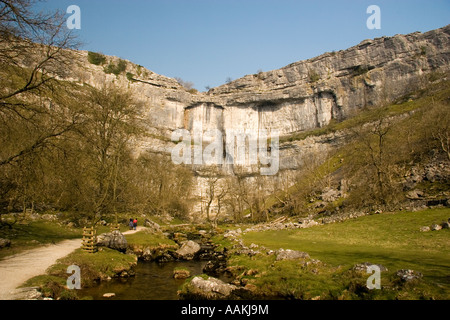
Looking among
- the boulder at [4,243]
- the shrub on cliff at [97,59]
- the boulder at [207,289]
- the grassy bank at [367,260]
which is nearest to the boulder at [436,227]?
the grassy bank at [367,260]

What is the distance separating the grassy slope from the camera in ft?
41.2

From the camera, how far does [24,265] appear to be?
12820mm

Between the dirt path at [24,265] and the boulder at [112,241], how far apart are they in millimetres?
1677

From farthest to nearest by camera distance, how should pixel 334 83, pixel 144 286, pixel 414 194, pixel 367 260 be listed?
pixel 334 83 → pixel 414 194 → pixel 367 260 → pixel 144 286

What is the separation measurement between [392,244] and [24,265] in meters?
21.9

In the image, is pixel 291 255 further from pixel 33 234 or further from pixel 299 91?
pixel 299 91

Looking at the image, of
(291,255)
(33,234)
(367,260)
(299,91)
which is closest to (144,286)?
(291,255)

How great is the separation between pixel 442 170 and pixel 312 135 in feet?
235

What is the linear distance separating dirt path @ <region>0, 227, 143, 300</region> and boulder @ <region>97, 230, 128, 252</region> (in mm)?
1677

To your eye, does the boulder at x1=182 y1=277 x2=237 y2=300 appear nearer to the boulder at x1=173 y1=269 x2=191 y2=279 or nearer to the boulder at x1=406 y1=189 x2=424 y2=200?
the boulder at x1=173 y1=269 x2=191 y2=279

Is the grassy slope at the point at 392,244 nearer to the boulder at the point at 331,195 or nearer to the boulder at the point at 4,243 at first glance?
the boulder at the point at 331,195

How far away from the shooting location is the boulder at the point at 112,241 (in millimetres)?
19188

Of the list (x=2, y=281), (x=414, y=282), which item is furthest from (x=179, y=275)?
(x=414, y=282)
